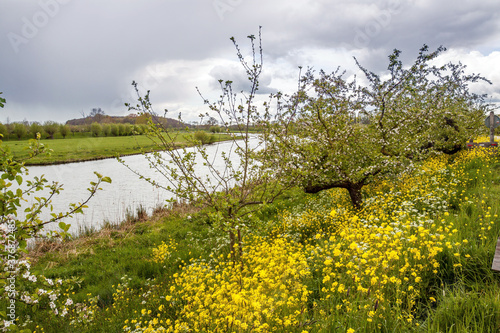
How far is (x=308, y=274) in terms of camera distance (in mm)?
3982

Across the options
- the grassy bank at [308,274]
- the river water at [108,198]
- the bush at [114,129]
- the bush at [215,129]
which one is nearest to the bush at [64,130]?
the bush at [114,129]

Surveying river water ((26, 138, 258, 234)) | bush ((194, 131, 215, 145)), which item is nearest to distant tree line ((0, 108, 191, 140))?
river water ((26, 138, 258, 234))

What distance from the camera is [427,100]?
9727mm

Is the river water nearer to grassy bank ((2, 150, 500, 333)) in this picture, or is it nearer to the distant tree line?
grassy bank ((2, 150, 500, 333))

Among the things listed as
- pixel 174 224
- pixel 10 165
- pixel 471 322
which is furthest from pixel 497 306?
pixel 174 224

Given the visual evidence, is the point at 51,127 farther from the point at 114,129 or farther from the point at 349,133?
the point at 349,133

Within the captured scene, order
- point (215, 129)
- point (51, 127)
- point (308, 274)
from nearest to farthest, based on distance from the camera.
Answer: point (308, 274)
point (215, 129)
point (51, 127)

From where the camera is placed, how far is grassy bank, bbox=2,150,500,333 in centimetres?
281

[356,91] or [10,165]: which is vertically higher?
[356,91]

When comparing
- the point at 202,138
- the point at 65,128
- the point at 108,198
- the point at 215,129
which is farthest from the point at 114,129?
the point at 215,129

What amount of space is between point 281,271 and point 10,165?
3.46 meters

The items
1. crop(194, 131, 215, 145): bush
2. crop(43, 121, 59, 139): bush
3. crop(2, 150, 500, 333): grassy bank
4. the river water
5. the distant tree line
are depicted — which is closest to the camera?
crop(2, 150, 500, 333): grassy bank

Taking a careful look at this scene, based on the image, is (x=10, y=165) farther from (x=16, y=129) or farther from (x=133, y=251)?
(x=16, y=129)

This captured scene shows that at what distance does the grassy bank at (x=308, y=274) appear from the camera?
281cm
